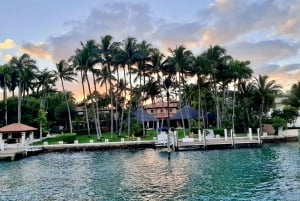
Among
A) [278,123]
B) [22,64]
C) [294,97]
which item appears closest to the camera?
[278,123]

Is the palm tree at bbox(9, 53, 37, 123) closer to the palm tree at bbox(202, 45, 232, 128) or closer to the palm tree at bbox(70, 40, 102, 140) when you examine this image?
the palm tree at bbox(70, 40, 102, 140)

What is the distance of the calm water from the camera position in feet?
63.6

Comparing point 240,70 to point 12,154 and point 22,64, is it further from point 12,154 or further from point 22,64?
point 22,64

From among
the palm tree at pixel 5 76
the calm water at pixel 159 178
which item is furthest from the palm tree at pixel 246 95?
the palm tree at pixel 5 76

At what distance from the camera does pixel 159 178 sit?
24.5 m

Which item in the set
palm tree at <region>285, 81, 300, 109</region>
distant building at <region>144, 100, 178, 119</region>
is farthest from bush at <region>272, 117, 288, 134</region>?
distant building at <region>144, 100, 178, 119</region>

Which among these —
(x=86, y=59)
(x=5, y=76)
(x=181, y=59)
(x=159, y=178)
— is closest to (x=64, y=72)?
(x=86, y=59)

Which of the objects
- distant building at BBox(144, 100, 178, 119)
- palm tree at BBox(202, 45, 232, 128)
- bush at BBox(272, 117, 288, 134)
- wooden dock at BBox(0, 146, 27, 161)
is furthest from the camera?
distant building at BBox(144, 100, 178, 119)

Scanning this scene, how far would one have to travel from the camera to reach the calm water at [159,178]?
1939 centimetres

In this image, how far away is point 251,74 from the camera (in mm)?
56469

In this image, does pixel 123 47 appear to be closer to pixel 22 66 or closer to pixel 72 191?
pixel 22 66

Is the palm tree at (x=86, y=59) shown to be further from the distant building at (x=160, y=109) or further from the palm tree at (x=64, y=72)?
the distant building at (x=160, y=109)

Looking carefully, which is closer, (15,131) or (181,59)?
(15,131)

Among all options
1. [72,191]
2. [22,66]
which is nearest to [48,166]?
[72,191]
